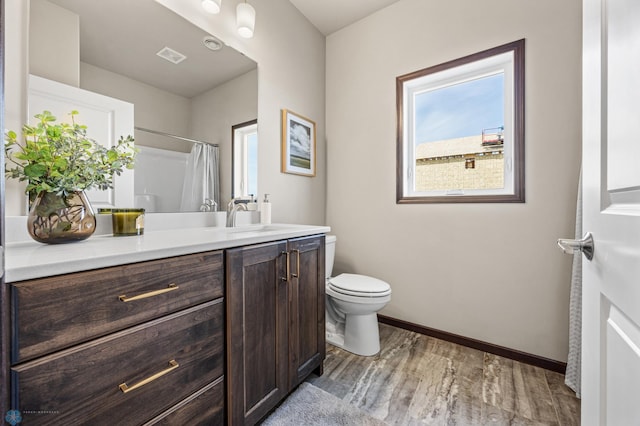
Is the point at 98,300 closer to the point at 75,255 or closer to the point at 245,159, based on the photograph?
the point at 75,255

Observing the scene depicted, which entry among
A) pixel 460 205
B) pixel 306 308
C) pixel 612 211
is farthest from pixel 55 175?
pixel 460 205

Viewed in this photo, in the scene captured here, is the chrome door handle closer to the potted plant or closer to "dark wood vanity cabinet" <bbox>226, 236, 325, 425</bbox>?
"dark wood vanity cabinet" <bbox>226, 236, 325, 425</bbox>

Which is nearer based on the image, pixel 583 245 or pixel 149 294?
pixel 583 245

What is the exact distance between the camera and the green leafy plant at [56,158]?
0.88 metres

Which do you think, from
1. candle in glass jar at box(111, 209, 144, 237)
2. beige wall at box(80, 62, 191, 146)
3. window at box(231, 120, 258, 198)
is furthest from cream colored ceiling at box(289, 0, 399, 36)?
candle in glass jar at box(111, 209, 144, 237)

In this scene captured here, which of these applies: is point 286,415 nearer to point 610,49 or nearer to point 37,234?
point 37,234

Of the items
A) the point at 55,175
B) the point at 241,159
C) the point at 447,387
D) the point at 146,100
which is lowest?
the point at 447,387

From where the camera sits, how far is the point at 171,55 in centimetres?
Answer: 142

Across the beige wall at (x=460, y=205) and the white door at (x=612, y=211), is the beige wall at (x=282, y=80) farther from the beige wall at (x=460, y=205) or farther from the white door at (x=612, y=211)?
the white door at (x=612, y=211)

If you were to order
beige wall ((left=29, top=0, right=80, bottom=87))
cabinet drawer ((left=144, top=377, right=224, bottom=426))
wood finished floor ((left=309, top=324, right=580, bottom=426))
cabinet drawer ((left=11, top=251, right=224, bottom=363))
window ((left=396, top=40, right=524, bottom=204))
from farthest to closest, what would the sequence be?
window ((left=396, top=40, right=524, bottom=204))
wood finished floor ((left=309, top=324, right=580, bottom=426))
beige wall ((left=29, top=0, right=80, bottom=87))
cabinet drawer ((left=144, top=377, right=224, bottom=426))
cabinet drawer ((left=11, top=251, right=224, bottom=363))

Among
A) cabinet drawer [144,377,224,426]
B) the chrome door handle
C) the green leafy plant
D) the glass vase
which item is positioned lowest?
cabinet drawer [144,377,224,426]

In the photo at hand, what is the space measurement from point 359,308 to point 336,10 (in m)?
2.37

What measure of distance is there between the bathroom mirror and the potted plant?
0.27 m

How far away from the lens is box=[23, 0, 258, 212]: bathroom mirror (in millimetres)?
1137
